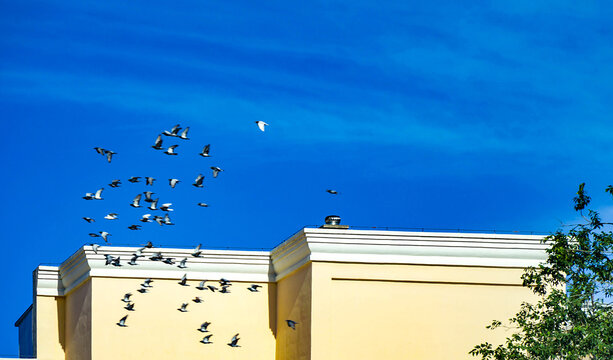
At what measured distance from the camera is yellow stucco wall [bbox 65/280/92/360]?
4081cm

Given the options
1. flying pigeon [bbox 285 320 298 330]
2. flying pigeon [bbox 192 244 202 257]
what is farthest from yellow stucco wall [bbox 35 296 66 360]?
flying pigeon [bbox 285 320 298 330]

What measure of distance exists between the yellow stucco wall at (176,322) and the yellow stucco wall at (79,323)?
1.99 feet

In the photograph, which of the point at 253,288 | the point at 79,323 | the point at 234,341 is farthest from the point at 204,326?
the point at 79,323

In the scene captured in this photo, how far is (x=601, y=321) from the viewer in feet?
97.3

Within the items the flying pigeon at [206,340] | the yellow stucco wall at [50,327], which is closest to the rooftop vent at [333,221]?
the flying pigeon at [206,340]

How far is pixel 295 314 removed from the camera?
3922cm

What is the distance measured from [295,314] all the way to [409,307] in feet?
12.1

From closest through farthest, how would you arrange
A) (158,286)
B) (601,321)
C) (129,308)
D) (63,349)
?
(601,321) < (129,308) < (158,286) < (63,349)

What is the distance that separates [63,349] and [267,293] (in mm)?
8095

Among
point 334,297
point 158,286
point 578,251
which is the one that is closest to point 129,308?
point 158,286

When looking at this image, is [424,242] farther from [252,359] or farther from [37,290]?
[37,290]

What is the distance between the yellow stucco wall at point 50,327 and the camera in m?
44.0

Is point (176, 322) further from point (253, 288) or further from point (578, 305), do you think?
point (578, 305)

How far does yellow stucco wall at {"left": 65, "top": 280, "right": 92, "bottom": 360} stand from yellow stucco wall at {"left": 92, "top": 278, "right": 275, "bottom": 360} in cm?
61
